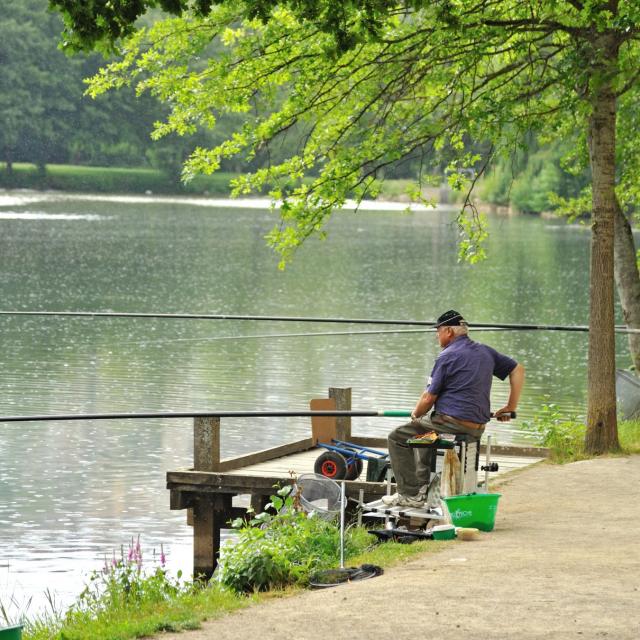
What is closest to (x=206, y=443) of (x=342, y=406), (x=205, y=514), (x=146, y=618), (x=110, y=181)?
(x=205, y=514)

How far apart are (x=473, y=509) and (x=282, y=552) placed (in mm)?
1401

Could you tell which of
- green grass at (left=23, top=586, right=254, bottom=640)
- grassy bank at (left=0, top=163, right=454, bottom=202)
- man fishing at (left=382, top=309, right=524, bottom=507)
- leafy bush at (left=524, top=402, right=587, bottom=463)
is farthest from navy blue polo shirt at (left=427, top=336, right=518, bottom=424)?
grassy bank at (left=0, top=163, right=454, bottom=202)

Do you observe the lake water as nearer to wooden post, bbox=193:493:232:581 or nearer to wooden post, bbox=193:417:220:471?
wooden post, bbox=193:493:232:581

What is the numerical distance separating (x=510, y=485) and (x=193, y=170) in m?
3.87

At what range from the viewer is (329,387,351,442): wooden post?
12406mm

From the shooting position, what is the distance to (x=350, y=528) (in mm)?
9234

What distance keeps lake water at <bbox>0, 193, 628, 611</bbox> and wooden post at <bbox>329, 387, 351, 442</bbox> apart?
0.64 metres

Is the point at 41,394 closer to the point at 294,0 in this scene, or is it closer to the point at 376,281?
the point at 294,0

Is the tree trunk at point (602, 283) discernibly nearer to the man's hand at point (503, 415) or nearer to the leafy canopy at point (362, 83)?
the leafy canopy at point (362, 83)

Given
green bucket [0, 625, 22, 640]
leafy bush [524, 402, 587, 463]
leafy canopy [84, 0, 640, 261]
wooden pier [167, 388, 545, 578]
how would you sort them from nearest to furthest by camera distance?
green bucket [0, 625, 22, 640] < wooden pier [167, 388, 545, 578] < leafy canopy [84, 0, 640, 261] < leafy bush [524, 402, 587, 463]

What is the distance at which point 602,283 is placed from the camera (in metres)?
12.0

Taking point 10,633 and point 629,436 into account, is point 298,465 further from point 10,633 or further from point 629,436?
point 10,633

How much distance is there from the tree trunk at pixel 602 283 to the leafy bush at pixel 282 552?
3.85 metres

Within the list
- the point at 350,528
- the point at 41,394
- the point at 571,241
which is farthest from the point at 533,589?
the point at 571,241
